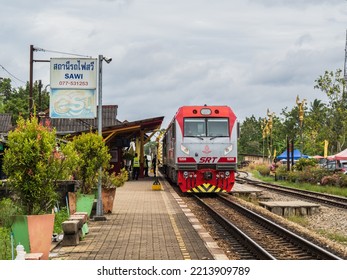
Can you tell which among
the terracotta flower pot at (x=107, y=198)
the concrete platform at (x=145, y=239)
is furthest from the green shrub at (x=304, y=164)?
the terracotta flower pot at (x=107, y=198)

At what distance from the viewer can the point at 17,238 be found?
793 centimetres

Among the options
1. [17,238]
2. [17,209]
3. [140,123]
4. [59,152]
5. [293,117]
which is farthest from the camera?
[293,117]

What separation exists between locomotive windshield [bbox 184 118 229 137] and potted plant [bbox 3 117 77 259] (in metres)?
14.6

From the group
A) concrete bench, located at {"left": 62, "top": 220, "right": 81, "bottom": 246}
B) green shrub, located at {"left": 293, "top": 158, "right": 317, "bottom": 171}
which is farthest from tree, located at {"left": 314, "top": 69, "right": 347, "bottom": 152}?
concrete bench, located at {"left": 62, "top": 220, "right": 81, "bottom": 246}

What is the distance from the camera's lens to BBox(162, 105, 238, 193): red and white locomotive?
74.8ft

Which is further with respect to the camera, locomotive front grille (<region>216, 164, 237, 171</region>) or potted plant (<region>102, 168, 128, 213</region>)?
locomotive front grille (<region>216, 164, 237, 171</region>)

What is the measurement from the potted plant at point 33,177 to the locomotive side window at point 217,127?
14736 mm

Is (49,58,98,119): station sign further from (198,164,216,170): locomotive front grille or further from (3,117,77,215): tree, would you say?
(198,164,216,170): locomotive front grille

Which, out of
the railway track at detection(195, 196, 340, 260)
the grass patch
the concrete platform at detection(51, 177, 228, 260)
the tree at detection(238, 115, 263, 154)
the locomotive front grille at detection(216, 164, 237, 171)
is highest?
the tree at detection(238, 115, 263, 154)

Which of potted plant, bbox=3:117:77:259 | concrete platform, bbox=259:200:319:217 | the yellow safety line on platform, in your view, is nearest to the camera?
potted plant, bbox=3:117:77:259

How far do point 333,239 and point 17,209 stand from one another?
22.8ft

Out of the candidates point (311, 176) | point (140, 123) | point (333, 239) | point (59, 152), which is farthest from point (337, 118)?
point (59, 152)

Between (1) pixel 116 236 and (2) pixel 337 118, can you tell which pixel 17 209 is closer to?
(1) pixel 116 236

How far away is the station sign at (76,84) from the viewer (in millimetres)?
14227
